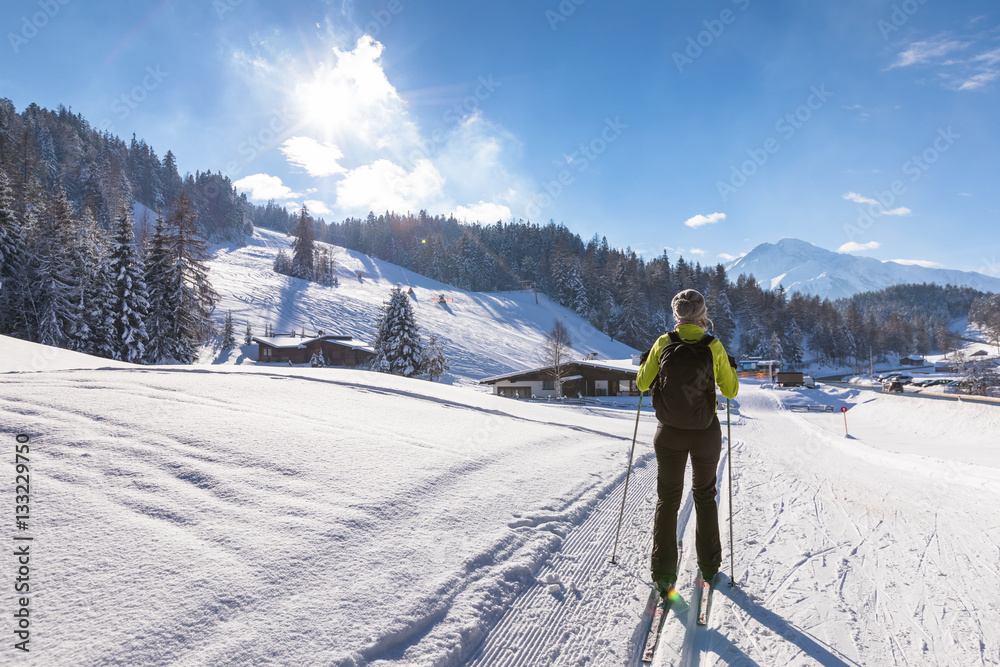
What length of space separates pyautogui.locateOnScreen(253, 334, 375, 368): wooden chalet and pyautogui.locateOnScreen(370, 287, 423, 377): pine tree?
1397 cm

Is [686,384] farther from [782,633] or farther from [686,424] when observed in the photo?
[782,633]

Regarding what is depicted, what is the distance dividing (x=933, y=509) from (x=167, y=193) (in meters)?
141

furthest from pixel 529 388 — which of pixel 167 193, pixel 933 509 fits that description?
pixel 167 193

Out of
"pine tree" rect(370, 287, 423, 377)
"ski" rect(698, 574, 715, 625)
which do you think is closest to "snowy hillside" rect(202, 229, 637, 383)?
"pine tree" rect(370, 287, 423, 377)

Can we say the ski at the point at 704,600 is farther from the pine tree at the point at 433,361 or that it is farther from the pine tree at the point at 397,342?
the pine tree at the point at 433,361

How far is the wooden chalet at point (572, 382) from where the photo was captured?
38.4 m

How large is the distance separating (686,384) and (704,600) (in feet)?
5.15

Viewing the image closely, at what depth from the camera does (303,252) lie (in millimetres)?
77812

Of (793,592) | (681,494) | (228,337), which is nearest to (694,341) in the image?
(681,494)

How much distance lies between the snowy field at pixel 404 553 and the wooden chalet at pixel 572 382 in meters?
32.6

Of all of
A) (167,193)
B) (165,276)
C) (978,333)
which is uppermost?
(167,193)

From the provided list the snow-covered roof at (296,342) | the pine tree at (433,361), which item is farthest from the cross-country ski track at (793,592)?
the snow-covered roof at (296,342)

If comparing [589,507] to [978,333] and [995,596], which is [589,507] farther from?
[978,333]

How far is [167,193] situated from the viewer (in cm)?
10700
